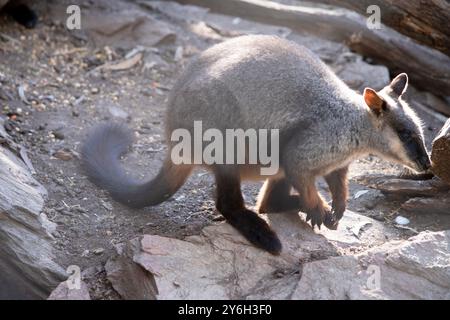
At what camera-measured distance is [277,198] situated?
579 cm

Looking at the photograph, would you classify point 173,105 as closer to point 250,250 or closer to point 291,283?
point 250,250

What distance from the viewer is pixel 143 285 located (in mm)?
4758

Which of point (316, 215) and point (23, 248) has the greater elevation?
point (316, 215)

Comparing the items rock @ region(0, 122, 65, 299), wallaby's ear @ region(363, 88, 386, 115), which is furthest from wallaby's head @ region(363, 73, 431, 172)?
rock @ region(0, 122, 65, 299)

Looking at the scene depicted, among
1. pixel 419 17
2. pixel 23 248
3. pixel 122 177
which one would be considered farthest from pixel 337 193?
pixel 23 248

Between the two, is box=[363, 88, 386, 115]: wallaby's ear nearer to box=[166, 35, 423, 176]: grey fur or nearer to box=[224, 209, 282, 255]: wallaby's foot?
box=[166, 35, 423, 176]: grey fur

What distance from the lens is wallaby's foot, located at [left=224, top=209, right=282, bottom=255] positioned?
17.0 ft

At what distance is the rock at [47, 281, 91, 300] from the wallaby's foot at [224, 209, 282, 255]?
4.23 feet

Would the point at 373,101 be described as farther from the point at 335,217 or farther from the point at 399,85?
the point at 335,217

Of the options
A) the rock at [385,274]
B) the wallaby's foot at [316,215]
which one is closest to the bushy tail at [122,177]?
the wallaby's foot at [316,215]

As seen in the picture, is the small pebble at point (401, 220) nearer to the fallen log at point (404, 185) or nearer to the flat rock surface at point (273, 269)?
the fallen log at point (404, 185)

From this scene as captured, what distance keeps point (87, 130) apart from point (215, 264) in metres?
3.00

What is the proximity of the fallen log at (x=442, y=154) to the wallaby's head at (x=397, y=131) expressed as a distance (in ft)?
0.26

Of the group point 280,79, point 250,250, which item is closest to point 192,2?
point 280,79
